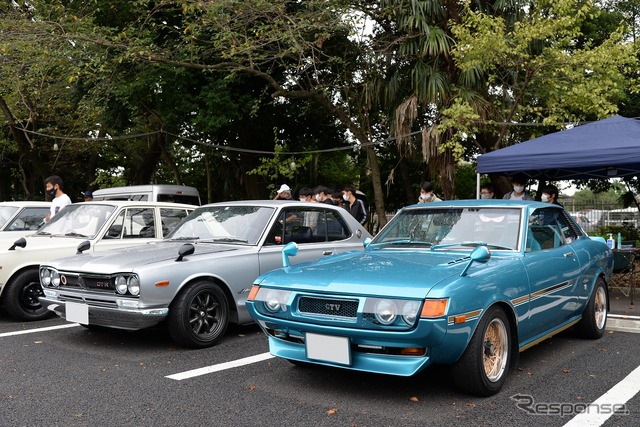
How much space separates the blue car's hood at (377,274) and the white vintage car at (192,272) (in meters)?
1.31

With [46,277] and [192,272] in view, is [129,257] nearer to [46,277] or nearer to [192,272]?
[192,272]

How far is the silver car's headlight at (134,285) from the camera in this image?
5266 millimetres

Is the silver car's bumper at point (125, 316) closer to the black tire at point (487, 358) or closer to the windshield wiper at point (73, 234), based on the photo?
the windshield wiper at point (73, 234)

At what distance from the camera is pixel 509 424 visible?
3.67 meters

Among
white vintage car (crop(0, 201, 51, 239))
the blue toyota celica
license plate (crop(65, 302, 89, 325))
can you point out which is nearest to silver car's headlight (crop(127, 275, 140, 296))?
license plate (crop(65, 302, 89, 325))

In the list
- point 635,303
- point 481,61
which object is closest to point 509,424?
point 635,303

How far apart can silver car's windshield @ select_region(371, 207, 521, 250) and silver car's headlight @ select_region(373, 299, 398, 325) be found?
1.29 metres

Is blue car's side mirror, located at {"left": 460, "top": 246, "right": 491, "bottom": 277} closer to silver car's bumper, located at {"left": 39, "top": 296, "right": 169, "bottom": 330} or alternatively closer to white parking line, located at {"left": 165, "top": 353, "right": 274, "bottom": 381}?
white parking line, located at {"left": 165, "top": 353, "right": 274, "bottom": 381}

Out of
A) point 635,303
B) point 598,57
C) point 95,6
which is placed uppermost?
point 95,6

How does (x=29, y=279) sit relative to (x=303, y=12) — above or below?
below

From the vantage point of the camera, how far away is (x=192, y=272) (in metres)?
5.55

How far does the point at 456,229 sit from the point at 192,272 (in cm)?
247

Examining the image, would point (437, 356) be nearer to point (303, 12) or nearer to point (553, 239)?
point (553, 239)

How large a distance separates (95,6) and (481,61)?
11014mm
